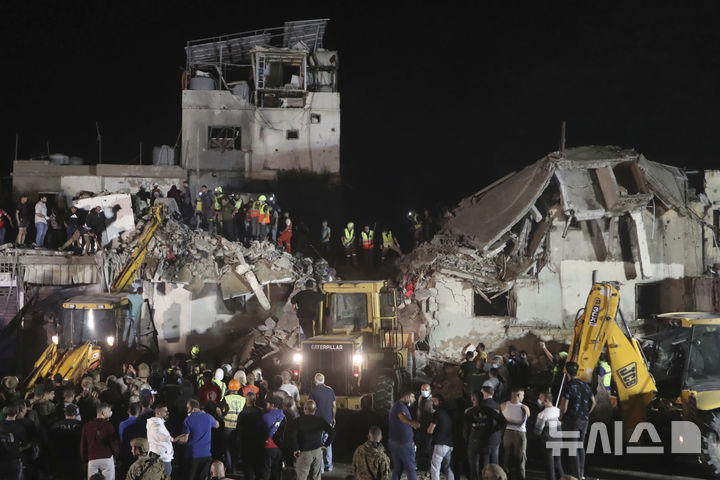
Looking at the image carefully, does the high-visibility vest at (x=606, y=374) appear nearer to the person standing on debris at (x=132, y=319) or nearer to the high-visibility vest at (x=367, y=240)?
the high-visibility vest at (x=367, y=240)

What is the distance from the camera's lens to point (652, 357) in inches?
415

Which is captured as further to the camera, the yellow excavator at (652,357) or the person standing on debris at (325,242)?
the person standing on debris at (325,242)

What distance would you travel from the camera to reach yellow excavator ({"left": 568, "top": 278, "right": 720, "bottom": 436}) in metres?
9.74

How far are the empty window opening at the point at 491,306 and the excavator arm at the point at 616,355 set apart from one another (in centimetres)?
785

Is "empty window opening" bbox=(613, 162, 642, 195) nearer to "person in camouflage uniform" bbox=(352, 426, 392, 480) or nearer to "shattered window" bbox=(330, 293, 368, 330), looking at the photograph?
"shattered window" bbox=(330, 293, 368, 330)

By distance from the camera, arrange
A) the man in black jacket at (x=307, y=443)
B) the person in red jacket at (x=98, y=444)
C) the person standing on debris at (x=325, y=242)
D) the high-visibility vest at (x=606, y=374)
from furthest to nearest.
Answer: the person standing on debris at (x=325, y=242)
the high-visibility vest at (x=606, y=374)
the man in black jacket at (x=307, y=443)
the person in red jacket at (x=98, y=444)

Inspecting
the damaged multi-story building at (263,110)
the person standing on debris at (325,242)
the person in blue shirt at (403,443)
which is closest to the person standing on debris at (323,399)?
the person in blue shirt at (403,443)

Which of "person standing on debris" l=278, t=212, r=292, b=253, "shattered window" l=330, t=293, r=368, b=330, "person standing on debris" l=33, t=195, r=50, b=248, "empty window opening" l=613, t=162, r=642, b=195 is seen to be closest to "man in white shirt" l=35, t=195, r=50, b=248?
"person standing on debris" l=33, t=195, r=50, b=248

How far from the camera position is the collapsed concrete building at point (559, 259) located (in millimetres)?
17156

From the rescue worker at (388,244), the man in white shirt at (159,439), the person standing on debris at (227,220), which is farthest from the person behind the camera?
the rescue worker at (388,244)

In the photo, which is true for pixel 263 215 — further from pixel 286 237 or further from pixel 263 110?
pixel 263 110

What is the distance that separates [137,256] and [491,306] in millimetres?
10879

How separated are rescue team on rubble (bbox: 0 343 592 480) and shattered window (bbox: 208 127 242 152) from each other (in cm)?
1755

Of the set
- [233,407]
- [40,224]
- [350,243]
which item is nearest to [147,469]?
[233,407]
